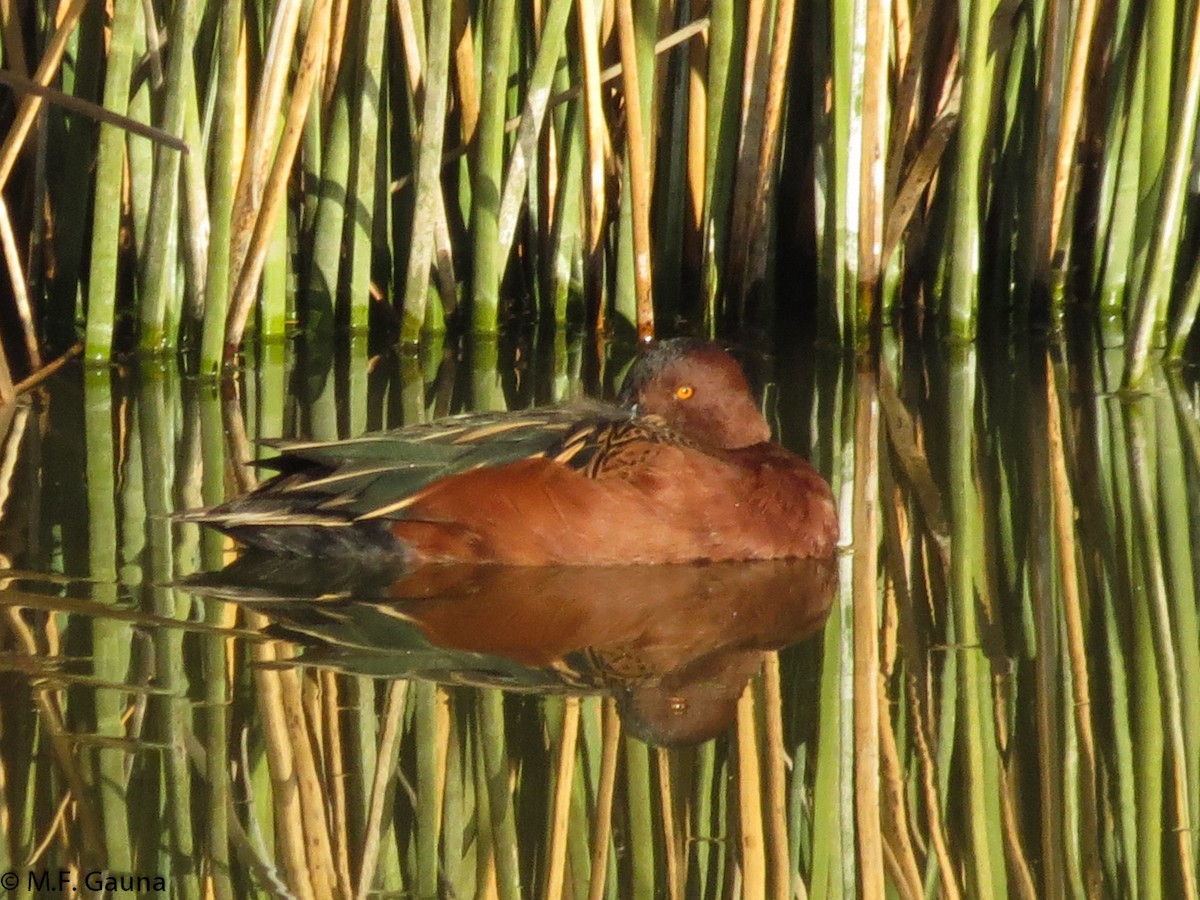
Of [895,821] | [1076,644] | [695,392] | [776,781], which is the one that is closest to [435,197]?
[695,392]

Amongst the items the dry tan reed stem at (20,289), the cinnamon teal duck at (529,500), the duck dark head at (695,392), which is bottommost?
the cinnamon teal duck at (529,500)

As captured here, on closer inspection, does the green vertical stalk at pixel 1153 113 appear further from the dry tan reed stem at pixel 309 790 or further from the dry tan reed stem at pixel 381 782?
the dry tan reed stem at pixel 309 790

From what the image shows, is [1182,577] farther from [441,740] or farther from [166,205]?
[166,205]

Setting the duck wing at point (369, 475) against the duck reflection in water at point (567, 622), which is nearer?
the duck reflection in water at point (567, 622)

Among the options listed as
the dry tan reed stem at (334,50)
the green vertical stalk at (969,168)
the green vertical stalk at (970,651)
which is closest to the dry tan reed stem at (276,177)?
the dry tan reed stem at (334,50)

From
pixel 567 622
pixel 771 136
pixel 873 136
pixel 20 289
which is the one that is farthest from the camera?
pixel 771 136

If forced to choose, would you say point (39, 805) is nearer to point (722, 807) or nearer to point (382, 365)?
point (722, 807)

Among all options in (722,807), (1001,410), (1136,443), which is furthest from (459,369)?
(722,807)
